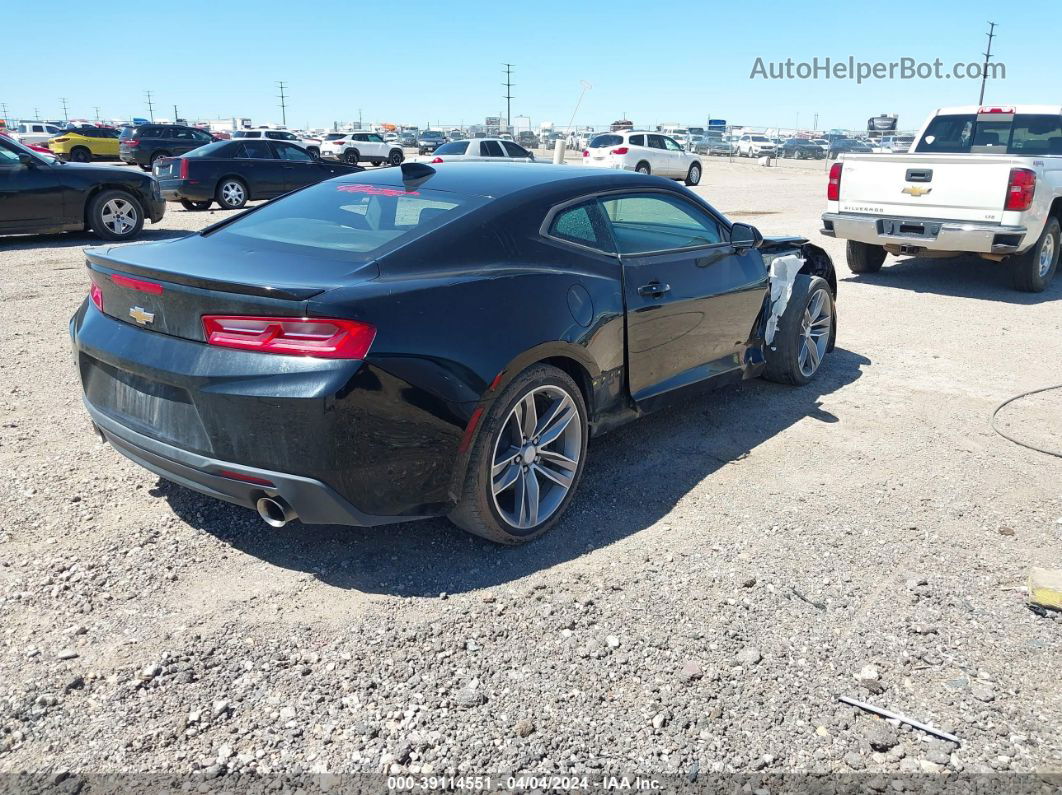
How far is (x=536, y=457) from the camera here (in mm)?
3625

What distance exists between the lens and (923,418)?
5.38 metres

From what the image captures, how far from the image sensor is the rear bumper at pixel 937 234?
28.7 feet

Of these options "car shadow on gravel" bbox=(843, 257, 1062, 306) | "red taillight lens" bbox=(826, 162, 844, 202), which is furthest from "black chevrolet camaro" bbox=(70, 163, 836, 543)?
"car shadow on gravel" bbox=(843, 257, 1062, 306)

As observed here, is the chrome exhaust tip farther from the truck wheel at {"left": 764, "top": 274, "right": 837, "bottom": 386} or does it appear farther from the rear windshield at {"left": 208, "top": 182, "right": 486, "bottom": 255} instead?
the truck wheel at {"left": 764, "top": 274, "right": 837, "bottom": 386}

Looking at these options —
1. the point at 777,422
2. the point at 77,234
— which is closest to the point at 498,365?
the point at 777,422

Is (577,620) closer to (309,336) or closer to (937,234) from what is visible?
(309,336)

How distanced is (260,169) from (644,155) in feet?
45.6

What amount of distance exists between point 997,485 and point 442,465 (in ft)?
9.81

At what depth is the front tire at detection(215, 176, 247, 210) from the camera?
56.2 feet

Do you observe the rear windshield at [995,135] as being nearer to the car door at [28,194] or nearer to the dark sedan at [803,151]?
the car door at [28,194]

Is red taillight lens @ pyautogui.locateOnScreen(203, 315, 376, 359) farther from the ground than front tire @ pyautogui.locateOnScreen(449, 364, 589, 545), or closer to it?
farther from the ground

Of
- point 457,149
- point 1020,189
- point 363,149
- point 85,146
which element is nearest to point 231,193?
point 457,149

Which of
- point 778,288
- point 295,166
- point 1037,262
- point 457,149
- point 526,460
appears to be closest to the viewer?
point 526,460

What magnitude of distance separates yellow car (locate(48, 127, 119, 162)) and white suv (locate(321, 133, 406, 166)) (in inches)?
352
